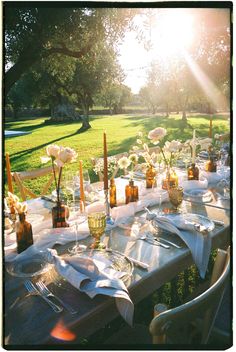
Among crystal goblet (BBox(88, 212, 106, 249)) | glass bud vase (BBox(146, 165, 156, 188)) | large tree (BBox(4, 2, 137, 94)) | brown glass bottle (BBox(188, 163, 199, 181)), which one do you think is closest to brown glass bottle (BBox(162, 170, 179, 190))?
glass bud vase (BBox(146, 165, 156, 188))

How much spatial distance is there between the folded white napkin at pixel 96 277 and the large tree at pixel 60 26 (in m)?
2.16

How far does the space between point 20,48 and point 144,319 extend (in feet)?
10.4

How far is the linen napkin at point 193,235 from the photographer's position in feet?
5.72

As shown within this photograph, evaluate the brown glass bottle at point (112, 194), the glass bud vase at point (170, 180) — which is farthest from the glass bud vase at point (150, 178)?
the brown glass bottle at point (112, 194)

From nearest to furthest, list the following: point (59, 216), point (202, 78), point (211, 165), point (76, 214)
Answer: point (59, 216)
point (76, 214)
point (211, 165)
point (202, 78)

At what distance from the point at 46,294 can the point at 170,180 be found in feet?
5.74

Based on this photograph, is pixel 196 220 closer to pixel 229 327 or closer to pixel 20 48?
pixel 229 327

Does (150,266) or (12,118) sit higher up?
(12,118)

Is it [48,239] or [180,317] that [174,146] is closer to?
[48,239]

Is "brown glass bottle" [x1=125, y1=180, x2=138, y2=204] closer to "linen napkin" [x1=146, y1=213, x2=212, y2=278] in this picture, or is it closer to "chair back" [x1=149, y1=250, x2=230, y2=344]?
"linen napkin" [x1=146, y1=213, x2=212, y2=278]

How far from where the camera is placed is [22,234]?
1.79 metres

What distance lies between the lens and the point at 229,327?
1.70 meters

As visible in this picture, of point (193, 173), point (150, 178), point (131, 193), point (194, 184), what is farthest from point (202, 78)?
point (131, 193)

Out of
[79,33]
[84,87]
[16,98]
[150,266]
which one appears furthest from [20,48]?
[16,98]
